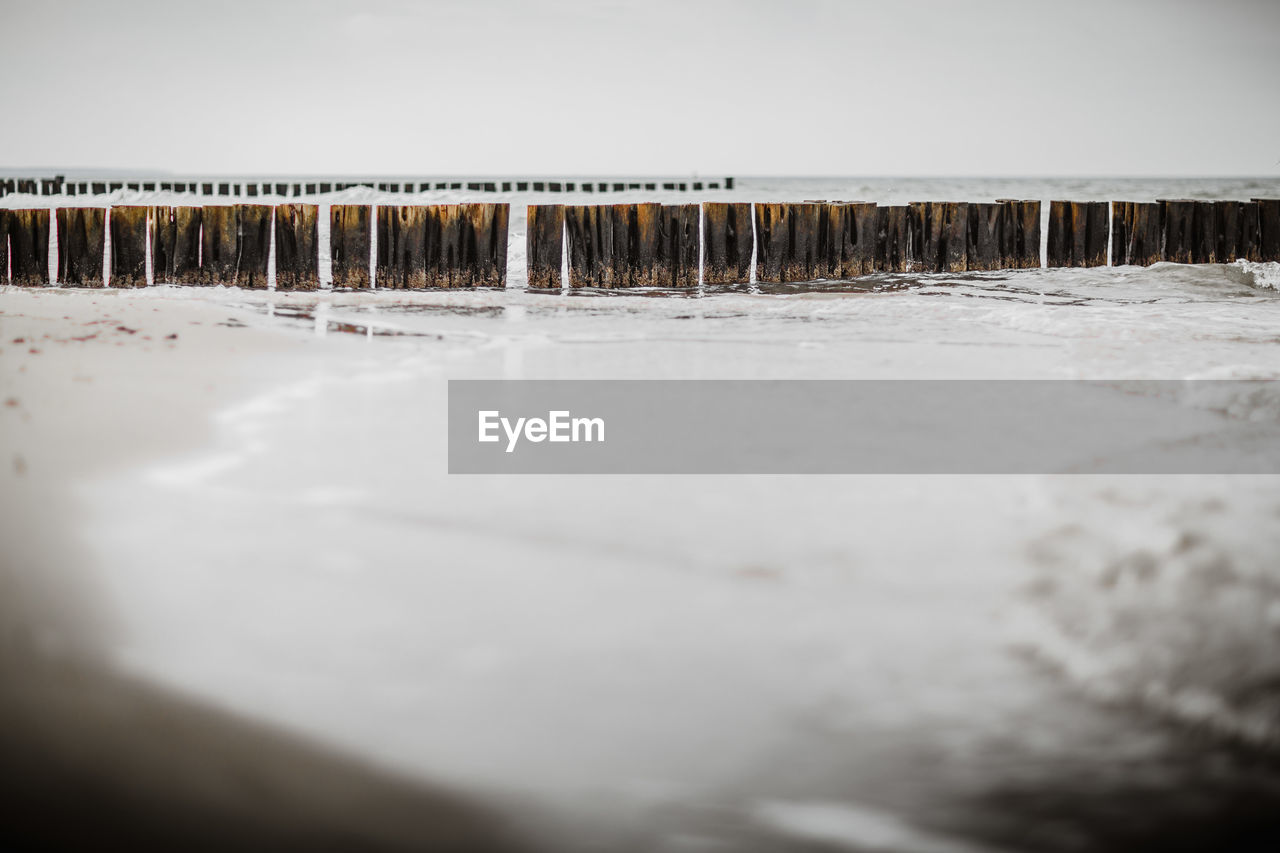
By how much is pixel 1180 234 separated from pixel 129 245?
9204 mm

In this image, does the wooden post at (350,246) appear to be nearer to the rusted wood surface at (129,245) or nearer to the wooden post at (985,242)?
the rusted wood surface at (129,245)

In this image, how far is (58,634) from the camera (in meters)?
1.30

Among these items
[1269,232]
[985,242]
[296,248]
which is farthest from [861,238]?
[296,248]

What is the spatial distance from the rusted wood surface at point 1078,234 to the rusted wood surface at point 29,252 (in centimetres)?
857

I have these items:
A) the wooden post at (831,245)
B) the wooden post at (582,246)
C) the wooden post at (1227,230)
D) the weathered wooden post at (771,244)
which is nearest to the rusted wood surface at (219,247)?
the wooden post at (582,246)

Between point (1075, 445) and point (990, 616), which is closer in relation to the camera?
point (990, 616)

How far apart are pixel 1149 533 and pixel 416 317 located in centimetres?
453

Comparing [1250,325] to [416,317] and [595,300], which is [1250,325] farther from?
[416,317]

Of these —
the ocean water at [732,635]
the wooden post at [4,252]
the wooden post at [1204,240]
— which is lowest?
the ocean water at [732,635]

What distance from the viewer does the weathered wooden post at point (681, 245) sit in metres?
7.40

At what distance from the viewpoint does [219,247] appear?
23.6 feet

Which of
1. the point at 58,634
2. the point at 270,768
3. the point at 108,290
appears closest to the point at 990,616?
the point at 270,768

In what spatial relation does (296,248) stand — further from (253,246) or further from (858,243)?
(858,243)

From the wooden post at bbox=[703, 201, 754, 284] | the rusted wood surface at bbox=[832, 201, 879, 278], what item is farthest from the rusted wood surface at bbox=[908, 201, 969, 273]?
the wooden post at bbox=[703, 201, 754, 284]
